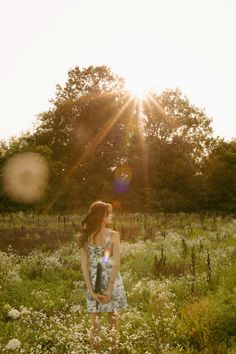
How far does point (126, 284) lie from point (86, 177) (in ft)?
124

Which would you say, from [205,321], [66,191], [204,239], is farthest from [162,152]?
[205,321]

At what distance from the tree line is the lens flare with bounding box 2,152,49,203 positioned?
1.59m

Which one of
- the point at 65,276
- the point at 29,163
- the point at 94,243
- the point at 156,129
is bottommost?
the point at 65,276

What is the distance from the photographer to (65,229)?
75.8 ft

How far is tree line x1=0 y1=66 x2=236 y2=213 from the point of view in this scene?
142 feet

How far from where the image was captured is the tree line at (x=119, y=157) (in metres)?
43.2

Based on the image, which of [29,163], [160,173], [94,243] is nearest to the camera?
[94,243]

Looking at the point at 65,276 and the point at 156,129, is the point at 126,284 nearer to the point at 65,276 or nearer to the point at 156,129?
the point at 65,276

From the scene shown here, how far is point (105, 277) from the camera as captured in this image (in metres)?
7.29

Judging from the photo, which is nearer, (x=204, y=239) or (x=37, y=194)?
(x=204, y=239)

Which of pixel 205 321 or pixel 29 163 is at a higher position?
pixel 29 163

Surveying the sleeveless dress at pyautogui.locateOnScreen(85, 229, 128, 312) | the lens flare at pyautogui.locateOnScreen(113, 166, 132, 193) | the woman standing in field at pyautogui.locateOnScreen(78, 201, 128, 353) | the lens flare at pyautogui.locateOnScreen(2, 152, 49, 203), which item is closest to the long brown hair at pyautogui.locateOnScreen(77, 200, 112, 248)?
the woman standing in field at pyautogui.locateOnScreen(78, 201, 128, 353)

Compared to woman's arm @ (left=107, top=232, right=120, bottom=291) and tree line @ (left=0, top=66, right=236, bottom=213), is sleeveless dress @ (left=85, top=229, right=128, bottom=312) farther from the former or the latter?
tree line @ (left=0, top=66, right=236, bottom=213)

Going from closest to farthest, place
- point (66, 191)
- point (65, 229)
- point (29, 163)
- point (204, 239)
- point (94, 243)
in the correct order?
1. point (94, 243)
2. point (204, 239)
3. point (65, 229)
4. point (29, 163)
5. point (66, 191)
